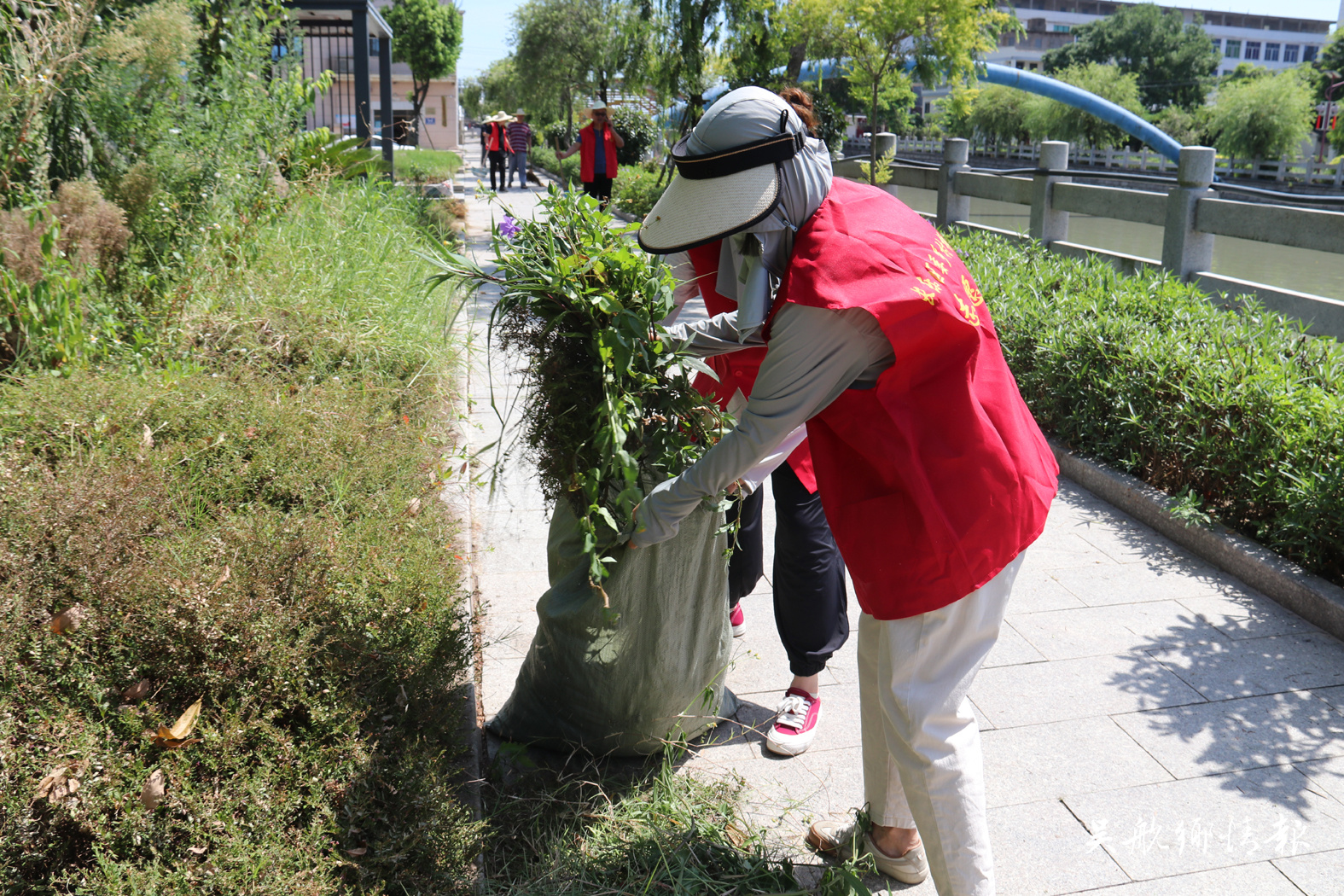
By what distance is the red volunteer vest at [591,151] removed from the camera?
12.6 meters

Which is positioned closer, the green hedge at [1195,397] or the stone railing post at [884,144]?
the green hedge at [1195,397]

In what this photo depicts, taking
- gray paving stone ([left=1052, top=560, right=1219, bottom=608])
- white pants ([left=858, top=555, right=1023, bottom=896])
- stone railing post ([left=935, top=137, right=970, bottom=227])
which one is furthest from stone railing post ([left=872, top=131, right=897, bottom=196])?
white pants ([left=858, top=555, right=1023, bottom=896])

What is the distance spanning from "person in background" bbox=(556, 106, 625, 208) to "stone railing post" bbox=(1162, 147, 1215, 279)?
7151mm

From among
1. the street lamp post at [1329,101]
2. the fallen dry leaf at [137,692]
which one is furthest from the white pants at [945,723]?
the street lamp post at [1329,101]

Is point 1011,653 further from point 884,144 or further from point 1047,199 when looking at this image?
point 884,144

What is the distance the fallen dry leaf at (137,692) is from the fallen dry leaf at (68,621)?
7.1 inches

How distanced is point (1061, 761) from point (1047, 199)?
289 inches

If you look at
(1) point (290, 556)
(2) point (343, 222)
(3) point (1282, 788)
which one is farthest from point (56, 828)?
(2) point (343, 222)

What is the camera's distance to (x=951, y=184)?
10.7 m

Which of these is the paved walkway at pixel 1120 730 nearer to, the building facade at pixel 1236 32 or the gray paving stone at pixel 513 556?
the gray paving stone at pixel 513 556

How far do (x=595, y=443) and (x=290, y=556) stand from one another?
94 centimetres

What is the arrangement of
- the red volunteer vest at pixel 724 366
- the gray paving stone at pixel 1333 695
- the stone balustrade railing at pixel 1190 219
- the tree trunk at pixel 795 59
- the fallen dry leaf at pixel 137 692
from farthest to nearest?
1. the tree trunk at pixel 795 59
2. the stone balustrade railing at pixel 1190 219
3. the gray paving stone at pixel 1333 695
4. the red volunteer vest at pixel 724 366
5. the fallen dry leaf at pixel 137 692

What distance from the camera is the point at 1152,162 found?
136 feet

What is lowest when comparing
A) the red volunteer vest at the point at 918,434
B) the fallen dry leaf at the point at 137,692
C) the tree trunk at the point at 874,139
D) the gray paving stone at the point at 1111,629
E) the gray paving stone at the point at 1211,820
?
the gray paving stone at the point at 1211,820
